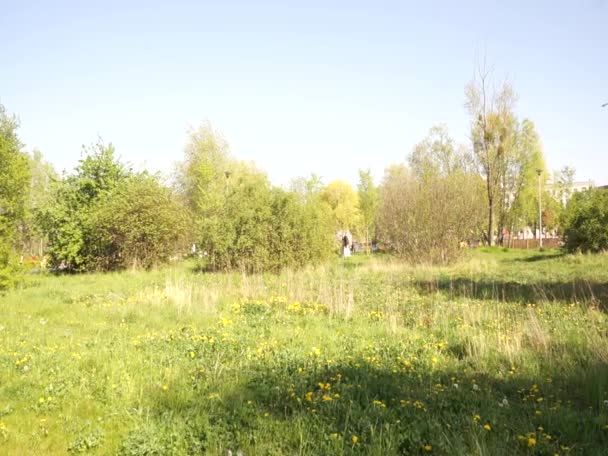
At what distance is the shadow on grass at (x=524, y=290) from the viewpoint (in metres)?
10.1

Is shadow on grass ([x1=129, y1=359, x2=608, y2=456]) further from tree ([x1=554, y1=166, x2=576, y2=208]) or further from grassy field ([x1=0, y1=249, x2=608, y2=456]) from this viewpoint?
tree ([x1=554, y1=166, x2=576, y2=208])

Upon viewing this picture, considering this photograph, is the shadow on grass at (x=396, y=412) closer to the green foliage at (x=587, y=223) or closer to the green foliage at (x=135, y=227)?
the green foliage at (x=135, y=227)

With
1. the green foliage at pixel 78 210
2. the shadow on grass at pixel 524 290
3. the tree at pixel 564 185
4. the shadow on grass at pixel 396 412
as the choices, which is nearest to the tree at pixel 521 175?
the tree at pixel 564 185

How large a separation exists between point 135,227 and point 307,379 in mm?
17638

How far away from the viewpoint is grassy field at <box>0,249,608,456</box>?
373cm

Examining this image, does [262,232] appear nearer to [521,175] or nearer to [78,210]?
[78,210]

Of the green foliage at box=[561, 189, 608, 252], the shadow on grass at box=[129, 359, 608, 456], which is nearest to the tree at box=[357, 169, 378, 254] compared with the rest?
the green foliage at box=[561, 189, 608, 252]

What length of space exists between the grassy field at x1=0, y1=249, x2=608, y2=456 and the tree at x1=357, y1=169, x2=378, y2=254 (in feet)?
137

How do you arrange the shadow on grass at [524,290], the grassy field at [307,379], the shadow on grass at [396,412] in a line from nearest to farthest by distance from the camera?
the shadow on grass at [396,412] < the grassy field at [307,379] < the shadow on grass at [524,290]

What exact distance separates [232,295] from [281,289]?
1448 millimetres

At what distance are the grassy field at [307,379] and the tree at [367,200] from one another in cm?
4180

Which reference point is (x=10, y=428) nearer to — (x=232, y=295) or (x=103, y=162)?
(x=232, y=295)

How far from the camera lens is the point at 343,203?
5553cm

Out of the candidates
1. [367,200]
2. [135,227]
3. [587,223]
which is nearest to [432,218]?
[587,223]
